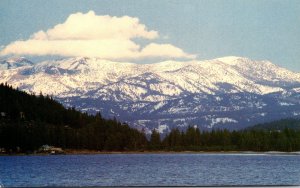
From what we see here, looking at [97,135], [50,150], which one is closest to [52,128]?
[50,150]

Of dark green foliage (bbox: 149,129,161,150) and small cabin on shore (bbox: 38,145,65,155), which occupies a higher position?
dark green foliage (bbox: 149,129,161,150)

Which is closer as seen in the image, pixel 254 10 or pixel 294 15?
pixel 254 10

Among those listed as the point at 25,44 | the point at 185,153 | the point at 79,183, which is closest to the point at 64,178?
the point at 79,183

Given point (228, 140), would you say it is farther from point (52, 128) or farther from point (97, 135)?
point (52, 128)

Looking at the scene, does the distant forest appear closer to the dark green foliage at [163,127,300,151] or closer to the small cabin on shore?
the dark green foliage at [163,127,300,151]

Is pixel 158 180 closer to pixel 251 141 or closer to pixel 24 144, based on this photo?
pixel 24 144

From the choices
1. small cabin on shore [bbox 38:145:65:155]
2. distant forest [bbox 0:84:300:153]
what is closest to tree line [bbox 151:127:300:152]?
distant forest [bbox 0:84:300:153]

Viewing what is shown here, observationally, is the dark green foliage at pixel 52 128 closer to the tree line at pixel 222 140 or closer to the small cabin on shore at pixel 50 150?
the small cabin on shore at pixel 50 150

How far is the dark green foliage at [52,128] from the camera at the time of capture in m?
82.3

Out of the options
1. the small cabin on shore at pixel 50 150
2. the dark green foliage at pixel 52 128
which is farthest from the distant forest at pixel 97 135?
the small cabin on shore at pixel 50 150

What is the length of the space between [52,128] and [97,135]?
270 inches

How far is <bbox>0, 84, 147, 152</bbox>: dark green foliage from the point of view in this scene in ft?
270

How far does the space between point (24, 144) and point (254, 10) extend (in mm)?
56181

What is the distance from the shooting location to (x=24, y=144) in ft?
271
